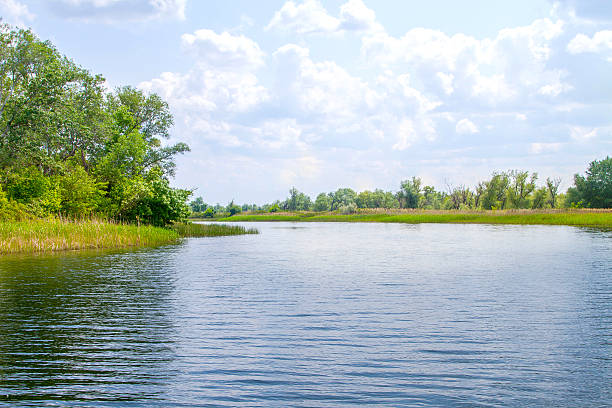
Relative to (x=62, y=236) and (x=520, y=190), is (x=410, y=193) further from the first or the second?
(x=62, y=236)

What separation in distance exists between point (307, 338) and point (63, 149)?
5256cm

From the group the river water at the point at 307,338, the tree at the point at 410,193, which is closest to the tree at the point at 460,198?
the tree at the point at 410,193

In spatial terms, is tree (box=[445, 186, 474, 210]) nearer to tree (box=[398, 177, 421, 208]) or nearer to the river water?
tree (box=[398, 177, 421, 208])

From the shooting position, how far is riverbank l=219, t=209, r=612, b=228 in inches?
3430

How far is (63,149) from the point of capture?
2175 inches

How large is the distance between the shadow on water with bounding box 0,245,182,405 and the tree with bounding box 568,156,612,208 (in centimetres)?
13374

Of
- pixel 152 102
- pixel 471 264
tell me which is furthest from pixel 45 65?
pixel 471 264

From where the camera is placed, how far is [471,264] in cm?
2834

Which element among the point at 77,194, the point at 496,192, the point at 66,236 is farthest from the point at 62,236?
the point at 496,192

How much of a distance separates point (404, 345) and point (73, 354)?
25.8 ft

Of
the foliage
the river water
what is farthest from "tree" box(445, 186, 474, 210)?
the river water

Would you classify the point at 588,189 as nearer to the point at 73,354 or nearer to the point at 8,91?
the point at 8,91

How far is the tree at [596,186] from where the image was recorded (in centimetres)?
12569

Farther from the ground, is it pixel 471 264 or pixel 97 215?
pixel 97 215
